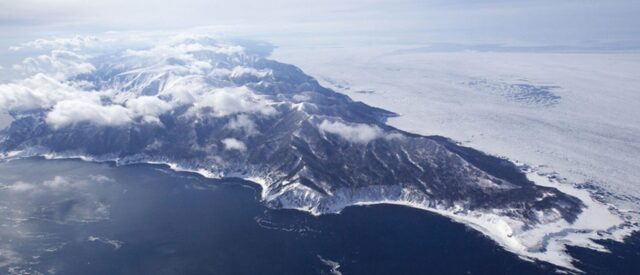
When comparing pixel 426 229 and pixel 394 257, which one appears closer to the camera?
pixel 394 257

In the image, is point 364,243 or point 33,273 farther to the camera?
point 364,243

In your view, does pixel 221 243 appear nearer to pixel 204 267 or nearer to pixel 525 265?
pixel 204 267

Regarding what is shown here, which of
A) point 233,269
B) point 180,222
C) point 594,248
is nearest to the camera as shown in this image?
point 233,269

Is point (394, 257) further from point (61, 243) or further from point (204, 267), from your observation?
point (61, 243)

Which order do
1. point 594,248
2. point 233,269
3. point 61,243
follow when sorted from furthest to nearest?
point 61,243, point 594,248, point 233,269

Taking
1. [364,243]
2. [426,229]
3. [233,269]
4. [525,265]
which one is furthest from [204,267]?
[525,265]

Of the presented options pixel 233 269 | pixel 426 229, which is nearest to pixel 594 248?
pixel 426 229

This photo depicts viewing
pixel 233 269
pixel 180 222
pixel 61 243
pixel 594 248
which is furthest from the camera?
pixel 180 222

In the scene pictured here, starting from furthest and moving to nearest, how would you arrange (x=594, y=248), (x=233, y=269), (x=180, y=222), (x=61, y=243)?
1. (x=180, y=222)
2. (x=61, y=243)
3. (x=594, y=248)
4. (x=233, y=269)
